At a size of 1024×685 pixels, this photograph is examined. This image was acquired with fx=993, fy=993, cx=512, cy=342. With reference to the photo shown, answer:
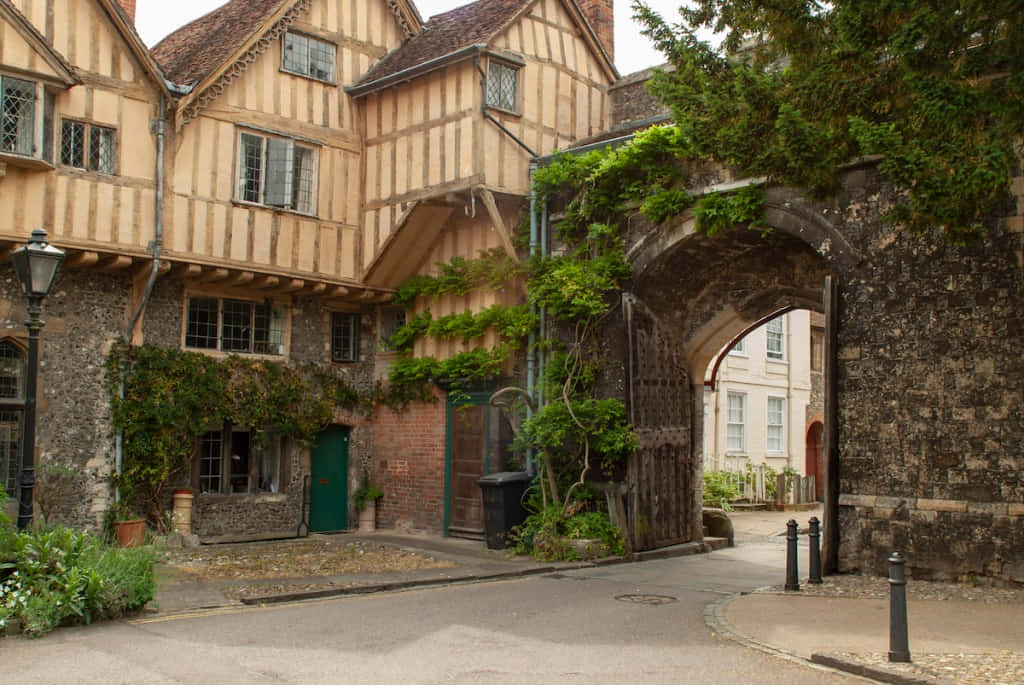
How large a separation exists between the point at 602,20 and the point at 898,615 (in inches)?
569

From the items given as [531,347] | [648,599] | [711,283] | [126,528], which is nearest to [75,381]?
[126,528]

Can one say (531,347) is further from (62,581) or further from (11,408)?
(62,581)

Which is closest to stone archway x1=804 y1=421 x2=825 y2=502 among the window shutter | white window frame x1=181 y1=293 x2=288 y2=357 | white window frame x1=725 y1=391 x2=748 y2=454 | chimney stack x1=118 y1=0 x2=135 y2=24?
white window frame x1=725 y1=391 x2=748 y2=454

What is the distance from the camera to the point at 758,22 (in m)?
9.55

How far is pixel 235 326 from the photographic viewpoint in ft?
54.6

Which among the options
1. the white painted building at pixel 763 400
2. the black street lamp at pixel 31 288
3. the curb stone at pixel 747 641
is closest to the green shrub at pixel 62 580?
the black street lamp at pixel 31 288

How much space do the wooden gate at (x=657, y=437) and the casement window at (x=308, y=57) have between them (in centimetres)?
702

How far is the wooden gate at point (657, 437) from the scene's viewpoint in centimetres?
1433

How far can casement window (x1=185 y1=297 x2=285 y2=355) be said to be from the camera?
638 inches

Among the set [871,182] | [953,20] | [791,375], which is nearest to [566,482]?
[871,182]

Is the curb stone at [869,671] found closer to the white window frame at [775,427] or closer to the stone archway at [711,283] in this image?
the stone archway at [711,283]

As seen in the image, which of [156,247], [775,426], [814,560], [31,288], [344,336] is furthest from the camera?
[775,426]

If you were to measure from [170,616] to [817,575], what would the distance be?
269 inches

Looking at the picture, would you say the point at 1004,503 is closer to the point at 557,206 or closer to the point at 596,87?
the point at 557,206
